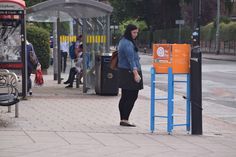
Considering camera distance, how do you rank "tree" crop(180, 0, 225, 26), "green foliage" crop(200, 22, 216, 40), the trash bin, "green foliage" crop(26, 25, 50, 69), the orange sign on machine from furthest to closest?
"tree" crop(180, 0, 225, 26) → "green foliage" crop(200, 22, 216, 40) → "green foliage" crop(26, 25, 50, 69) → the trash bin → the orange sign on machine

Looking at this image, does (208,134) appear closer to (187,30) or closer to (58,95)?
(58,95)

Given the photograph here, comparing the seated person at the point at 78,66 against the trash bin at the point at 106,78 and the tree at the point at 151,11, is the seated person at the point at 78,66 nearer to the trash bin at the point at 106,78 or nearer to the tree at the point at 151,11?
the trash bin at the point at 106,78

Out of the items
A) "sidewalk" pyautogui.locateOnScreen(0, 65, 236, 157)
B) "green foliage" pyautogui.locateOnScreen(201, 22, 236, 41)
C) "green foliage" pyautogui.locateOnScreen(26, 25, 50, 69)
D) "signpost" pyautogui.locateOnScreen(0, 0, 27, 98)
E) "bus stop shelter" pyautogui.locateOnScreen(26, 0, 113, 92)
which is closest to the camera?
"sidewalk" pyautogui.locateOnScreen(0, 65, 236, 157)

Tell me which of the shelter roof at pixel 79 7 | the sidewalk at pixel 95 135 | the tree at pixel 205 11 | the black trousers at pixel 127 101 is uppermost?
the tree at pixel 205 11

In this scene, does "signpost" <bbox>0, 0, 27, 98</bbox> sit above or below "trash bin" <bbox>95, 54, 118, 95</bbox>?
above

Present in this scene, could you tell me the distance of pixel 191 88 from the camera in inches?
405

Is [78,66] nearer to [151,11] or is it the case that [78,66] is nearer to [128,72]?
[128,72]

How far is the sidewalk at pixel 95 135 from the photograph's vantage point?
8398mm

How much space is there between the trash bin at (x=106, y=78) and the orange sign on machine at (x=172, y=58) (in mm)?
6905

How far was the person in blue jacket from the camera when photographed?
1060 cm

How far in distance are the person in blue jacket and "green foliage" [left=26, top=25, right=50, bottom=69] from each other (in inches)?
633

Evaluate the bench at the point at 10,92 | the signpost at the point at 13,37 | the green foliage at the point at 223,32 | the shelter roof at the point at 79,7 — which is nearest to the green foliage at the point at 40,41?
the shelter roof at the point at 79,7

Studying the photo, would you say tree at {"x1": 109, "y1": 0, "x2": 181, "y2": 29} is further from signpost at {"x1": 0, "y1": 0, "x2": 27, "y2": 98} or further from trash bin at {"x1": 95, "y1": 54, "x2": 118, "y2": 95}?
signpost at {"x1": 0, "y1": 0, "x2": 27, "y2": 98}

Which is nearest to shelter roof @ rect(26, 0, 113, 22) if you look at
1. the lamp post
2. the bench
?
the bench
